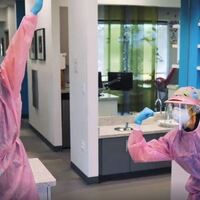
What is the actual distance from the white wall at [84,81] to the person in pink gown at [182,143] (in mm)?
2232

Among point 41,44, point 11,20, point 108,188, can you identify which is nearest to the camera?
point 108,188

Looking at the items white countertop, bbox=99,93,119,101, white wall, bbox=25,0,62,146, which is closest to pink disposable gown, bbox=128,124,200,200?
white countertop, bbox=99,93,119,101

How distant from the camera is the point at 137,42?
5.12 metres

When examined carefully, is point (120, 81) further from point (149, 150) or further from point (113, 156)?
point (149, 150)

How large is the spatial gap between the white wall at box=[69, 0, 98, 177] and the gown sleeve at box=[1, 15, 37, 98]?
2.29 m

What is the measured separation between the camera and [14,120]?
1.73m

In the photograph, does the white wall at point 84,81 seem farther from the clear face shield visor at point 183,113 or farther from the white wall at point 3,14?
the white wall at point 3,14

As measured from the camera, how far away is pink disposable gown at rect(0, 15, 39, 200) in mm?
1704

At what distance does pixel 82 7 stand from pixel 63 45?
1.99 m

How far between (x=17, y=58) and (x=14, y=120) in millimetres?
293

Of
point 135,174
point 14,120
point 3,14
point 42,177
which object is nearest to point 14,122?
point 14,120

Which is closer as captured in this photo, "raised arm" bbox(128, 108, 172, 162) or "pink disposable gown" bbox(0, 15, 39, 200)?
"pink disposable gown" bbox(0, 15, 39, 200)

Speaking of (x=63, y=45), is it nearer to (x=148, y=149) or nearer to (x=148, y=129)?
(x=148, y=129)

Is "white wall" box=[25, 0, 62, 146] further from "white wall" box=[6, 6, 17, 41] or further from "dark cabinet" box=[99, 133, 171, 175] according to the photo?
"white wall" box=[6, 6, 17, 41]
